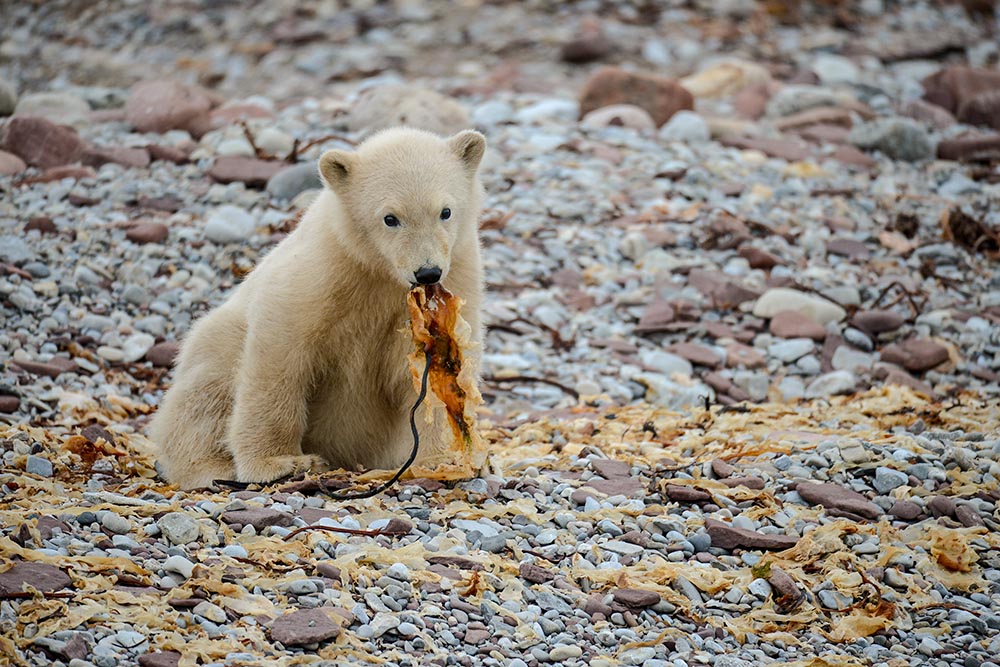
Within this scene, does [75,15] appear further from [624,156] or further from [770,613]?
[770,613]

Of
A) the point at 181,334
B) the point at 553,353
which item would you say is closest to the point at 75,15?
the point at 181,334

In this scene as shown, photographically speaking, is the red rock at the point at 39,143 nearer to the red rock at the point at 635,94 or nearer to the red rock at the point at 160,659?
the red rock at the point at 635,94

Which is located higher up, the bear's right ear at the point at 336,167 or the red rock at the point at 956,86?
the bear's right ear at the point at 336,167

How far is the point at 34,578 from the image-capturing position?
395cm

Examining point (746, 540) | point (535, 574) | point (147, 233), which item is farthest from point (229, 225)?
point (746, 540)

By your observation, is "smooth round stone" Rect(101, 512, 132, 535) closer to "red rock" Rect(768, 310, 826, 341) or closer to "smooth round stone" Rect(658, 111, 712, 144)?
"red rock" Rect(768, 310, 826, 341)

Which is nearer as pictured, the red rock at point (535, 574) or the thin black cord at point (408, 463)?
the red rock at point (535, 574)

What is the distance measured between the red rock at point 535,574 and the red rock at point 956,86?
10.9 m

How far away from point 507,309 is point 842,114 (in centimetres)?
576

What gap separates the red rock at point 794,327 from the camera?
8.66m

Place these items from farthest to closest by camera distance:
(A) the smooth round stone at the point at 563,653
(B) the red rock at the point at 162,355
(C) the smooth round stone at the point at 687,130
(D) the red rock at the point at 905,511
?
(C) the smooth round stone at the point at 687,130 → (B) the red rock at the point at 162,355 → (D) the red rock at the point at 905,511 → (A) the smooth round stone at the point at 563,653

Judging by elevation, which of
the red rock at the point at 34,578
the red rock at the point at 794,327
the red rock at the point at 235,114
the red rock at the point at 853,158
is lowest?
the red rock at the point at 794,327

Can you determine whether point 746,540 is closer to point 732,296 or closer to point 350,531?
point 350,531

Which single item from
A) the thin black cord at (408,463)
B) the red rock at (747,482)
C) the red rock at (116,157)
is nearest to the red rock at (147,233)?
the red rock at (116,157)
